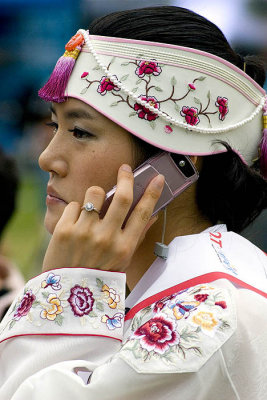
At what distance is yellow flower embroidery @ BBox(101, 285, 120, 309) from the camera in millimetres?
1829

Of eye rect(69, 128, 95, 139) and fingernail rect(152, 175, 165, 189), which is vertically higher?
fingernail rect(152, 175, 165, 189)

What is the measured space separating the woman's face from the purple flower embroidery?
298 mm

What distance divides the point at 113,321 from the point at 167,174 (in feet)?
1.47

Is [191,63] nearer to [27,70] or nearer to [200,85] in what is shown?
[200,85]

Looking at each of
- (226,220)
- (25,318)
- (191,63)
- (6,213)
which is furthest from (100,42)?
(6,213)

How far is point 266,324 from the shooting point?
171 centimetres

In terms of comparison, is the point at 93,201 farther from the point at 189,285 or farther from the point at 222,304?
the point at 222,304

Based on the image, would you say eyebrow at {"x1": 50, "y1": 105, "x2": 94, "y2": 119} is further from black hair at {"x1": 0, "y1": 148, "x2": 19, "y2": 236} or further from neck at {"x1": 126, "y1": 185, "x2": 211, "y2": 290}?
black hair at {"x1": 0, "y1": 148, "x2": 19, "y2": 236}

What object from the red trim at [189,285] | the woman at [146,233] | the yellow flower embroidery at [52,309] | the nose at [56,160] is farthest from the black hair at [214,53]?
the yellow flower embroidery at [52,309]

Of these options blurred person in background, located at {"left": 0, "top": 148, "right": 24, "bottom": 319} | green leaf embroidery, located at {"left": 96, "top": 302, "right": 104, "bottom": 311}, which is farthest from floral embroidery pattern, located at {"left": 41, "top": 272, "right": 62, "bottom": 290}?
blurred person in background, located at {"left": 0, "top": 148, "right": 24, "bottom": 319}

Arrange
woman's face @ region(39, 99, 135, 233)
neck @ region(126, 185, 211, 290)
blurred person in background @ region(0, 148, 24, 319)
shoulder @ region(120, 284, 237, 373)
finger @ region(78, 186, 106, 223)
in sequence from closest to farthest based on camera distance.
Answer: shoulder @ region(120, 284, 237, 373) < finger @ region(78, 186, 106, 223) < woman's face @ region(39, 99, 135, 233) < neck @ region(126, 185, 211, 290) < blurred person in background @ region(0, 148, 24, 319)

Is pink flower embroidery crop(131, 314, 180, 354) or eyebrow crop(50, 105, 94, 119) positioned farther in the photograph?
eyebrow crop(50, 105, 94, 119)

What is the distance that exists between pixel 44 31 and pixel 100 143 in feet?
9.41

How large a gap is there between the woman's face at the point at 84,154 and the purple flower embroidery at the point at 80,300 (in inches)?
11.8
